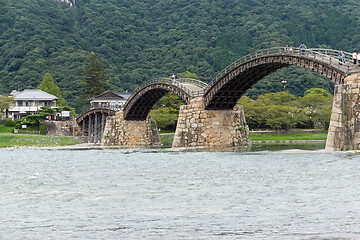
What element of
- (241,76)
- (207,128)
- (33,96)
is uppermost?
(33,96)

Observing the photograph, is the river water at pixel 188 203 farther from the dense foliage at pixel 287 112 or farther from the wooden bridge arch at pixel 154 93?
the dense foliage at pixel 287 112

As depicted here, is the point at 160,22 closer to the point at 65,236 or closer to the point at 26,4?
the point at 26,4

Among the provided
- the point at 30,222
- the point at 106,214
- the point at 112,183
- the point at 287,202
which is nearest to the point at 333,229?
the point at 287,202

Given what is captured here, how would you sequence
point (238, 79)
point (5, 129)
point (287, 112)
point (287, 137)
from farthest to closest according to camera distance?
1. point (5, 129)
2. point (287, 112)
3. point (287, 137)
4. point (238, 79)

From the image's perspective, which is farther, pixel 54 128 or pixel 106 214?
pixel 54 128

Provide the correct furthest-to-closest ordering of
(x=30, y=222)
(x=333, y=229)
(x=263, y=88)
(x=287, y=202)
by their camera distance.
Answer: (x=263, y=88), (x=287, y=202), (x=30, y=222), (x=333, y=229)

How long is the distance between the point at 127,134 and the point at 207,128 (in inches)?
859

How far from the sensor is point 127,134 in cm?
7031

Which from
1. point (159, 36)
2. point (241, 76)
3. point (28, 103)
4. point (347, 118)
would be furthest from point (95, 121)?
point (159, 36)

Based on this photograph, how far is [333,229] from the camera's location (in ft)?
39.4

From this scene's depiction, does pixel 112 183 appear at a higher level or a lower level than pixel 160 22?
lower

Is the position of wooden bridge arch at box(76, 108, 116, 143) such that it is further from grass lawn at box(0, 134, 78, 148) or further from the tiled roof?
the tiled roof

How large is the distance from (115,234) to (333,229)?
5.42m

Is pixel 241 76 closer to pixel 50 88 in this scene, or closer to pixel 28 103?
pixel 28 103
